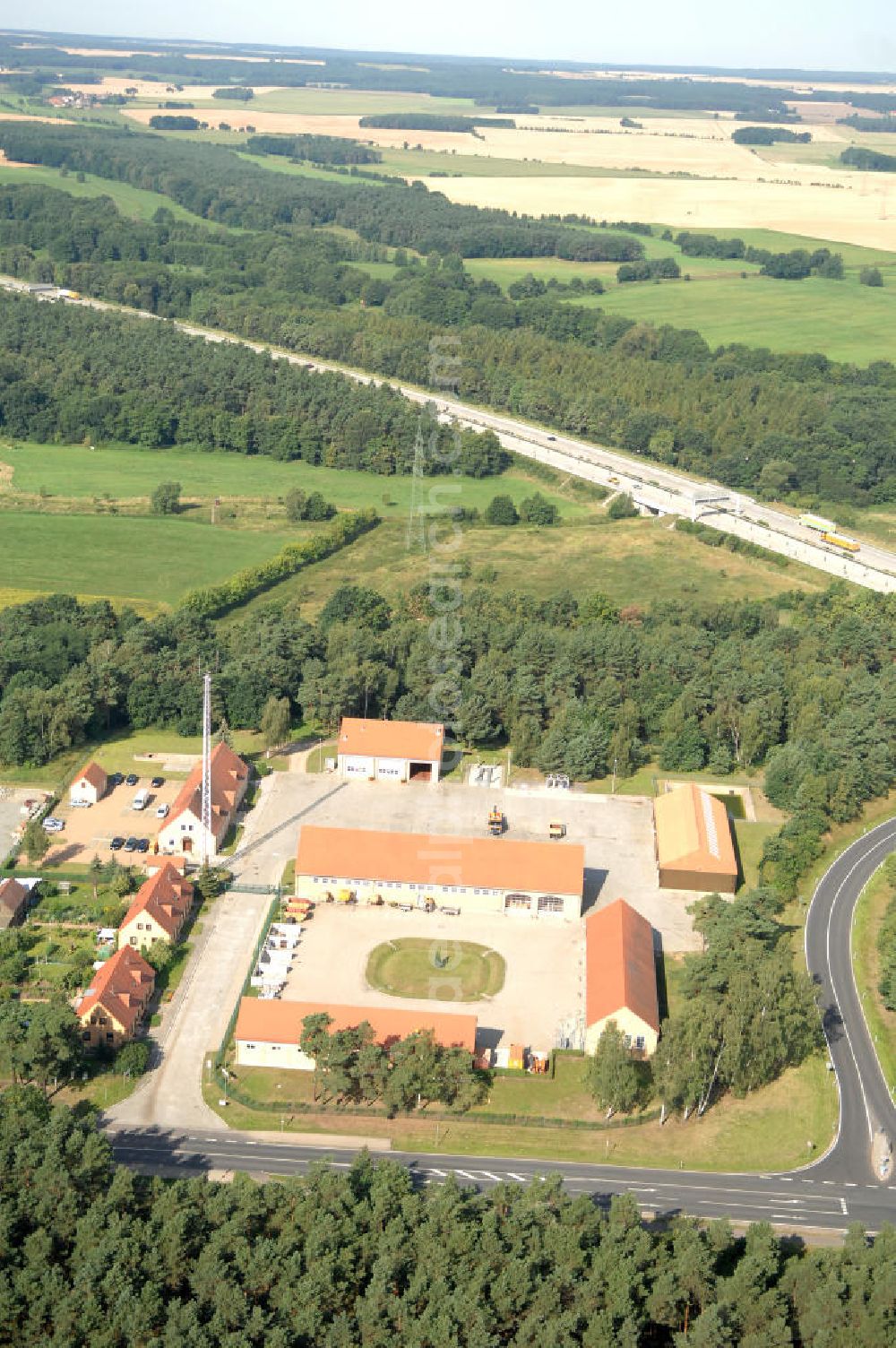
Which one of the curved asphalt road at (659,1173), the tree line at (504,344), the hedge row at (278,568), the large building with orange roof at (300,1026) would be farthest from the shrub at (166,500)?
the curved asphalt road at (659,1173)

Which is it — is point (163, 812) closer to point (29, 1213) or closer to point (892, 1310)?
point (29, 1213)

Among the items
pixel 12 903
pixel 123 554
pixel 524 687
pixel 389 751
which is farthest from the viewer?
pixel 123 554

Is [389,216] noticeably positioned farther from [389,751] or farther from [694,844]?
[694,844]

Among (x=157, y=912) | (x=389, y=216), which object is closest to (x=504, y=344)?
(x=389, y=216)

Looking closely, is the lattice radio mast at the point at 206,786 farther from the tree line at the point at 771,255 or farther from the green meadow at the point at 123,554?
the tree line at the point at 771,255

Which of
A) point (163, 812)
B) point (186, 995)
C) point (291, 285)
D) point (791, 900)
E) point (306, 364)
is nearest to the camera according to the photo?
point (186, 995)

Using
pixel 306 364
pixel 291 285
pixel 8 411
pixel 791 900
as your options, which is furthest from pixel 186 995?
pixel 291 285
